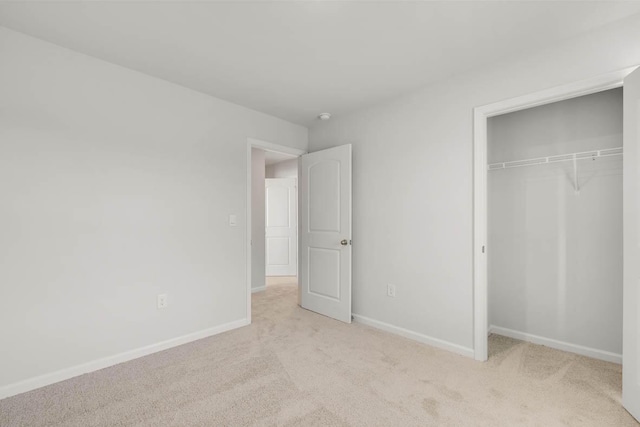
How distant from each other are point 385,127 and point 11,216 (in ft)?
10.0

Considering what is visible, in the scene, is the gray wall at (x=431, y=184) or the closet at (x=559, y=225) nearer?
the gray wall at (x=431, y=184)

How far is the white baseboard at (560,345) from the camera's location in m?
2.47

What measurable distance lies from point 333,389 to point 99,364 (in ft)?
5.80

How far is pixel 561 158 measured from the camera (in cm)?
265

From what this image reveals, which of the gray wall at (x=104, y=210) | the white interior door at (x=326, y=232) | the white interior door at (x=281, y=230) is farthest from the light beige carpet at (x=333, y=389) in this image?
the white interior door at (x=281, y=230)

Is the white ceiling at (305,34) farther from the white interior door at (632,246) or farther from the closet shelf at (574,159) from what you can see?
the closet shelf at (574,159)

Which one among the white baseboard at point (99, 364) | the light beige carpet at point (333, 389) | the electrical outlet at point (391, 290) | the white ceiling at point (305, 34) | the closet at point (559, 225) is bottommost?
the light beige carpet at point (333, 389)

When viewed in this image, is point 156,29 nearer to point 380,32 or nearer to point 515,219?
point 380,32

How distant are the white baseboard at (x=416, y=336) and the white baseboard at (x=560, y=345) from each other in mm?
714

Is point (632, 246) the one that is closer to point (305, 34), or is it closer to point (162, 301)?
point (305, 34)

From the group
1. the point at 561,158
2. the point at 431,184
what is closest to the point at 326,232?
the point at 431,184

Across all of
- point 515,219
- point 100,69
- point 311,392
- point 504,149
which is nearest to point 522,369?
point 515,219

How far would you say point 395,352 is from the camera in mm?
2635

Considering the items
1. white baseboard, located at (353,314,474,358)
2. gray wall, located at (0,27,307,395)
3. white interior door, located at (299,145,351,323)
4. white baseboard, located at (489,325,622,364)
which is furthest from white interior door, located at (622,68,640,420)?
gray wall, located at (0,27,307,395)
